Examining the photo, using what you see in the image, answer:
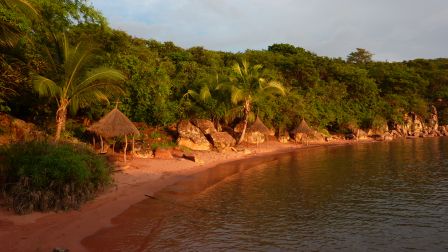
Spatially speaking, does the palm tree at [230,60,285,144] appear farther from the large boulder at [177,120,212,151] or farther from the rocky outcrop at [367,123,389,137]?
the rocky outcrop at [367,123,389,137]

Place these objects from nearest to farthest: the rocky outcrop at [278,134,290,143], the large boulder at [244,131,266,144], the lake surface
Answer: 1. the lake surface
2. the large boulder at [244,131,266,144]
3. the rocky outcrop at [278,134,290,143]

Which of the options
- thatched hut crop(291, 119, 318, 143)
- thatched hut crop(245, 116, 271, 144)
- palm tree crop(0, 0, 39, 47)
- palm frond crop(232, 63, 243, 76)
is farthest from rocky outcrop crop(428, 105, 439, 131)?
palm tree crop(0, 0, 39, 47)

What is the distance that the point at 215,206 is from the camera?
13.1 metres

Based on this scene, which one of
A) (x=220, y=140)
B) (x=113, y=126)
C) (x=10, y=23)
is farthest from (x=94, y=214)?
(x=220, y=140)

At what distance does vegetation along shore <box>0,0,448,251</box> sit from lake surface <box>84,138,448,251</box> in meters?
1.48

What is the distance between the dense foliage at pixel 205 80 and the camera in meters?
15.8

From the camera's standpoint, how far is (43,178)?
10.6 m

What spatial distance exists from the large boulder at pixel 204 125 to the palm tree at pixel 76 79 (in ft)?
33.0

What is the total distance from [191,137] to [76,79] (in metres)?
9.83

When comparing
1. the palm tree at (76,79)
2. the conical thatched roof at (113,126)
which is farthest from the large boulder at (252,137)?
the palm tree at (76,79)

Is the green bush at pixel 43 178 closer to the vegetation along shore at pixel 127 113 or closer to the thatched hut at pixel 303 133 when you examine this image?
the vegetation along shore at pixel 127 113

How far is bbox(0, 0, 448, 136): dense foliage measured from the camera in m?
15.8

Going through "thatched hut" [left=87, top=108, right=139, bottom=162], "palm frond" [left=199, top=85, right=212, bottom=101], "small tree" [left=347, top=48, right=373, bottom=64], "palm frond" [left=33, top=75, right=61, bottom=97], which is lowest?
"thatched hut" [left=87, top=108, right=139, bottom=162]

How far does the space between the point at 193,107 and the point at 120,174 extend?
11.8m
